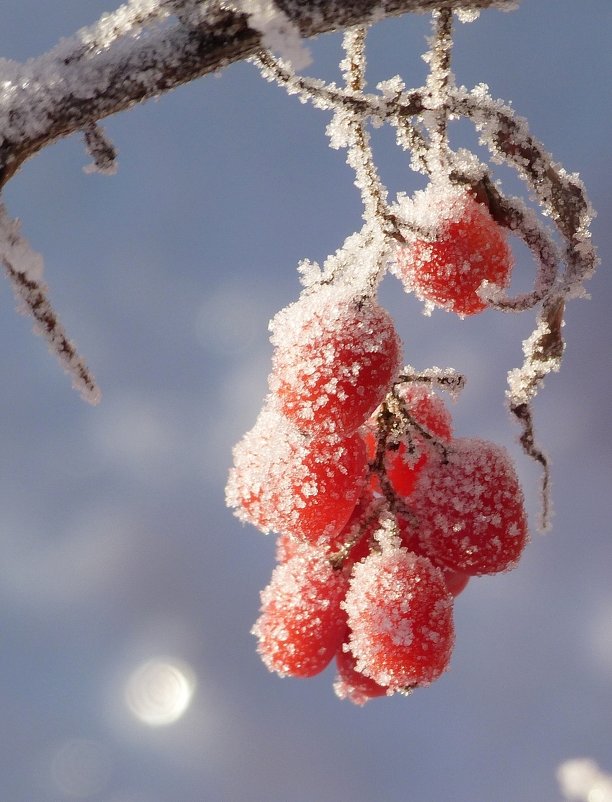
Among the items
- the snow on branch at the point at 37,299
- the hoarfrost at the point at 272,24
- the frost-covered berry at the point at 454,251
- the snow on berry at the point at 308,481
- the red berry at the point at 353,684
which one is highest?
the frost-covered berry at the point at 454,251

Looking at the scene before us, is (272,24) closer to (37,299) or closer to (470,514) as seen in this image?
(37,299)

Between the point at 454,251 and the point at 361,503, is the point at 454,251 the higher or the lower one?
the higher one

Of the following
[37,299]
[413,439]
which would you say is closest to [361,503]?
[413,439]

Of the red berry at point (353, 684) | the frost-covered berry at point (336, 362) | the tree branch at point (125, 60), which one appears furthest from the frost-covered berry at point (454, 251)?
the red berry at point (353, 684)

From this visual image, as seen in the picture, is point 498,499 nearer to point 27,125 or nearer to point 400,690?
point 400,690

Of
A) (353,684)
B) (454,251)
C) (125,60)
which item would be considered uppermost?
(454,251)

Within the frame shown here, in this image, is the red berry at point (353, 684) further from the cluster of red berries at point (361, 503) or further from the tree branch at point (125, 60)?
the tree branch at point (125, 60)
